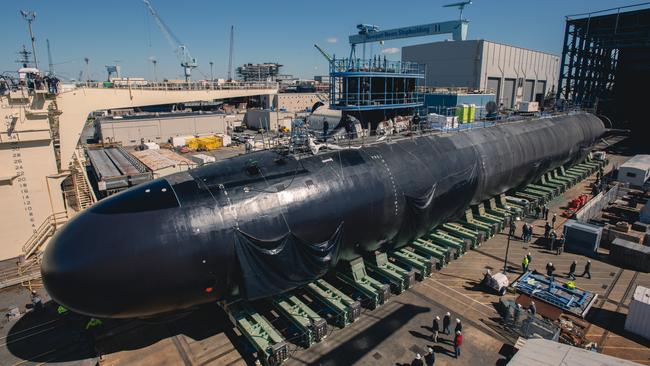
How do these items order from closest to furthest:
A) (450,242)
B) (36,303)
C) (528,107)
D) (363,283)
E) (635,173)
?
(36,303) < (363,283) < (450,242) < (635,173) < (528,107)

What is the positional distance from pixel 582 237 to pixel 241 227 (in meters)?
21.7

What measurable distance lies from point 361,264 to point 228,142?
46.9 meters

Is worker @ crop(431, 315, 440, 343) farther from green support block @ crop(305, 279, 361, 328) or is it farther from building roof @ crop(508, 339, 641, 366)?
building roof @ crop(508, 339, 641, 366)

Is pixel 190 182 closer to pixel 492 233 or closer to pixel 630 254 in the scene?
pixel 492 233

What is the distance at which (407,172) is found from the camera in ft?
62.7

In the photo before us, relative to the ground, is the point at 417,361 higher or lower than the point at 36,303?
lower

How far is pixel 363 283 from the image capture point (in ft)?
57.0

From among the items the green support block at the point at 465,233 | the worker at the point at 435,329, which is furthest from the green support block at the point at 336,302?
the green support block at the point at 465,233

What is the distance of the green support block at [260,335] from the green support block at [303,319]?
1.03 meters

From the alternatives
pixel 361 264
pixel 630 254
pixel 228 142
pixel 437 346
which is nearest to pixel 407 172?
pixel 361 264

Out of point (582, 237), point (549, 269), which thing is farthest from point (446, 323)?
point (582, 237)

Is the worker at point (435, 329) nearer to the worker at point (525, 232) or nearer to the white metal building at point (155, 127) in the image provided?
the worker at point (525, 232)

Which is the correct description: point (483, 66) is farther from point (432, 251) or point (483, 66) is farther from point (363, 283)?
point (363, 283)

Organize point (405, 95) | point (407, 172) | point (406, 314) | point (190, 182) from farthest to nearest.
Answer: point (405, 95)
point (407, 172)
point (406, 314)
point (190, 182)
